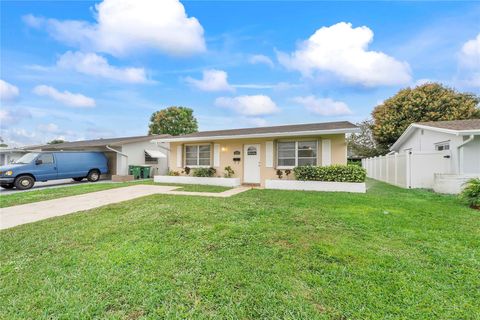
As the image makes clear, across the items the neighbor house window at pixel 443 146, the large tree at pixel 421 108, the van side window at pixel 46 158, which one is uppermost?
the large tree at pixel 421 108

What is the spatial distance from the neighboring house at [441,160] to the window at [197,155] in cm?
1050

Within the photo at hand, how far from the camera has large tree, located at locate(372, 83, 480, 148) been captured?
1928 centimetres

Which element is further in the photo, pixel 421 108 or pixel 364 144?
pixel 364 144

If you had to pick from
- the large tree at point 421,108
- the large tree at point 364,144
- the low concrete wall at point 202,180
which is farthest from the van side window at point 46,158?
the large tree at point 364,144

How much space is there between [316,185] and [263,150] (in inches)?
129

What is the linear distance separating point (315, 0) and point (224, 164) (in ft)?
30.8

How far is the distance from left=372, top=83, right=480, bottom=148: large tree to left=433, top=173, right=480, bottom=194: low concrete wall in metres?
13.2

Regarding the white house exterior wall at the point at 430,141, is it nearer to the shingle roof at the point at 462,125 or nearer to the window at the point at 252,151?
the shingle roof at the point at 462,125

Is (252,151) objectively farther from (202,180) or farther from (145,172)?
(145,172)

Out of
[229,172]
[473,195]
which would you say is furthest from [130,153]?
[473,195]

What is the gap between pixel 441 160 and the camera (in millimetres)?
10336

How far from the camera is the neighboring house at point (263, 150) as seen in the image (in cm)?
1042

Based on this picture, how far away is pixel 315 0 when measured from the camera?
1070 cm

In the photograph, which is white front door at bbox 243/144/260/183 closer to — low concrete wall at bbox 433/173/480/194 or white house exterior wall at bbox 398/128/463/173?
low concrete wall at bbox 433/173/480/194
